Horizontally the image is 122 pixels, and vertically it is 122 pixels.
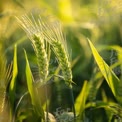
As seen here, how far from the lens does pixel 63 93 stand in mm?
1755

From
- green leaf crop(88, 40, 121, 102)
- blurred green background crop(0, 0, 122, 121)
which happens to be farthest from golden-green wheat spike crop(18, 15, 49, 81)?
blurred green background crop(0, 0, 122, 121)

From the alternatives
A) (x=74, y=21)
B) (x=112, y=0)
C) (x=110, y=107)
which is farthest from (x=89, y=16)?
(x=110, y=107)

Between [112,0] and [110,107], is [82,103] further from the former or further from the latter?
[112,0]

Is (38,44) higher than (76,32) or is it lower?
lower

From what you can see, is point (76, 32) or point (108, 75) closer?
point (108, 75)

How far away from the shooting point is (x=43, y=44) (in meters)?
1.17

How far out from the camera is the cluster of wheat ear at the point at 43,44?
1157 mm

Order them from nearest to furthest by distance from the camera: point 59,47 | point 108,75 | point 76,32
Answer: point 59,47, point 108,75, point 76,32

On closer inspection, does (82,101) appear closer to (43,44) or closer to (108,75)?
(108,75)

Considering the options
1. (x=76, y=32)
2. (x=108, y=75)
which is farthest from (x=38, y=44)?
(x=76, y=32)

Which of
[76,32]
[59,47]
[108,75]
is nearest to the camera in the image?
[59,47]

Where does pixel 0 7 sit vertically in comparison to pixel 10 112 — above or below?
above

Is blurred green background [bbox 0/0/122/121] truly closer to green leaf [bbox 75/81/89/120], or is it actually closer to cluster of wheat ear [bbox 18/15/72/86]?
green leaf [bbox 75/81/89/120]

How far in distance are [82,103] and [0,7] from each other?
1.19 m
